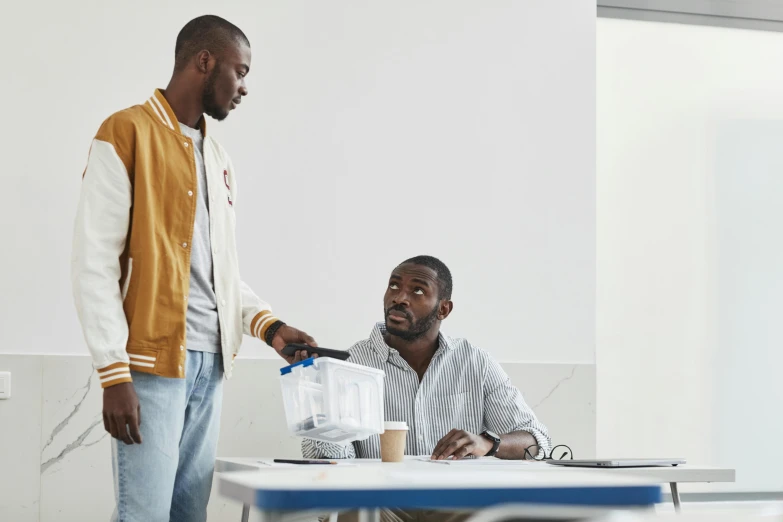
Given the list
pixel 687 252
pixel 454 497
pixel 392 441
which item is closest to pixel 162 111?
pixel 392 441

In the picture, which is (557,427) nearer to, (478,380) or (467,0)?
(478,380)

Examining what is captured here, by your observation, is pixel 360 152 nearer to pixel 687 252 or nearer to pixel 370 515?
pixel 687 252

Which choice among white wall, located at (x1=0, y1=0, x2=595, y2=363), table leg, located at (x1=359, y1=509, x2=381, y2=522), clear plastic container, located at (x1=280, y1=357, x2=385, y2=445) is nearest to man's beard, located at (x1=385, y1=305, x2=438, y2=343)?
white wall, located at (x1=0, y1=0, x2=595, y2=363)

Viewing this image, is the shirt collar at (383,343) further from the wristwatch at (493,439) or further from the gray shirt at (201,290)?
the gray shirt at (201,290)

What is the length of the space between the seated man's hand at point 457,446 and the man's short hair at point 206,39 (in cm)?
120

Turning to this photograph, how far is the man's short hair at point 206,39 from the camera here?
2418 mm

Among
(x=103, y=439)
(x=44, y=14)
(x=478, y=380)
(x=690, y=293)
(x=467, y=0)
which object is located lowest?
(x=103, y=439)

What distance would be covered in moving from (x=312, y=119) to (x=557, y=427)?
1.59 meters

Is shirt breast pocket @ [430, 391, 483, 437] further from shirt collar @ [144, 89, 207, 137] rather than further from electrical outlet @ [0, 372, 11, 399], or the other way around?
electrical outlet @ [0, 372, 11, 399]

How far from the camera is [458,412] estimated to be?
10.2 ft

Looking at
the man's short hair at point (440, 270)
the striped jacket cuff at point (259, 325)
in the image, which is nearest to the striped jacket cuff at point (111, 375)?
the striped jacket cuff at point (259, 325)

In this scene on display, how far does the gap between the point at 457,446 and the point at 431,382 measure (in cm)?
61

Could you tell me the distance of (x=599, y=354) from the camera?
165 inches

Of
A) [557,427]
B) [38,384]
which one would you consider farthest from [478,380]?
[38,384]
